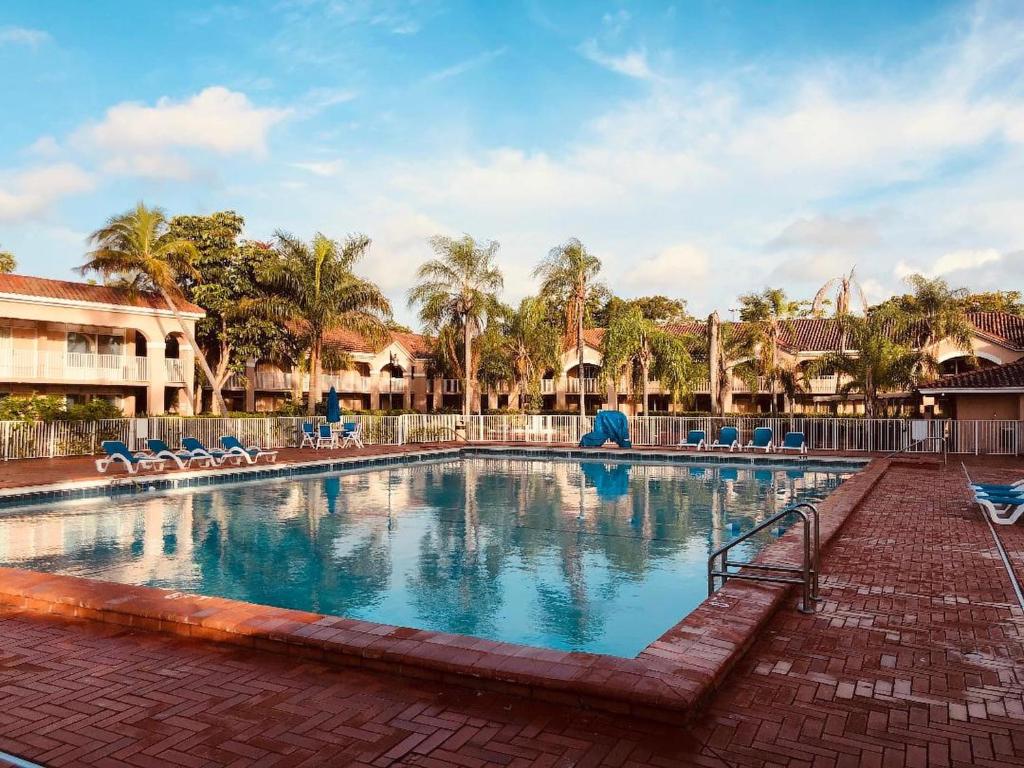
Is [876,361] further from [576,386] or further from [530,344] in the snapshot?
[576,386]

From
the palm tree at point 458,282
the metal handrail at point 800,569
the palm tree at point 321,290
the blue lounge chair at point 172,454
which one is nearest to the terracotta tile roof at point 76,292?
the palm tree at point 321,290

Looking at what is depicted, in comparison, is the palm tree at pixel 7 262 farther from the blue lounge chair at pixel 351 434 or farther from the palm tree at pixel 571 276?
the palm tree at pixel 571 276

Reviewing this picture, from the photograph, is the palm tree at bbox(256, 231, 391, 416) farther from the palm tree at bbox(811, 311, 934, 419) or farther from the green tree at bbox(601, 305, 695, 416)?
the palm tree at bbox(811, 311, 934, 419)

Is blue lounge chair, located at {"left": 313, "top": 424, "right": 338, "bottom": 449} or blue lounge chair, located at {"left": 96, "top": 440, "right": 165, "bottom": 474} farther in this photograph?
blue lounge chair, located at {"left": 313, "top": 424, "right": 338, "bottom": 449}

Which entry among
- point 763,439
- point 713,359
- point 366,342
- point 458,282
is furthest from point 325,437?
point 366,342

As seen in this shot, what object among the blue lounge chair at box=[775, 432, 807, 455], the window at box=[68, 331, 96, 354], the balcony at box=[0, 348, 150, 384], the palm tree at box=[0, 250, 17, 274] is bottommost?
the blue lounge chair at box=[775, 432, 807, 455]

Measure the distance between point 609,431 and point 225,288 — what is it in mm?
18345

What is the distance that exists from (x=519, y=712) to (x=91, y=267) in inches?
1123

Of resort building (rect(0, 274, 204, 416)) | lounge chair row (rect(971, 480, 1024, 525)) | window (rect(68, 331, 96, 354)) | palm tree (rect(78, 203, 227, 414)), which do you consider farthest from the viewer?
window (rect(68, 331, 96, 354))

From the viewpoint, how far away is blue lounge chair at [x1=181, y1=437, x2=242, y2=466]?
17.7 metres

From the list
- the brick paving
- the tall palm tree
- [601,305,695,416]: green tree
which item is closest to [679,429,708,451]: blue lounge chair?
[601,305,695,416]: green tree

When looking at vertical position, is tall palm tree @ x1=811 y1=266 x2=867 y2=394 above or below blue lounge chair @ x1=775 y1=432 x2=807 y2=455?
above

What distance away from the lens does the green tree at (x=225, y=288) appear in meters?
32.0

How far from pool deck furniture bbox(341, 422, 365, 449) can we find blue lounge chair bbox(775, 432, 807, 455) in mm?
13545
